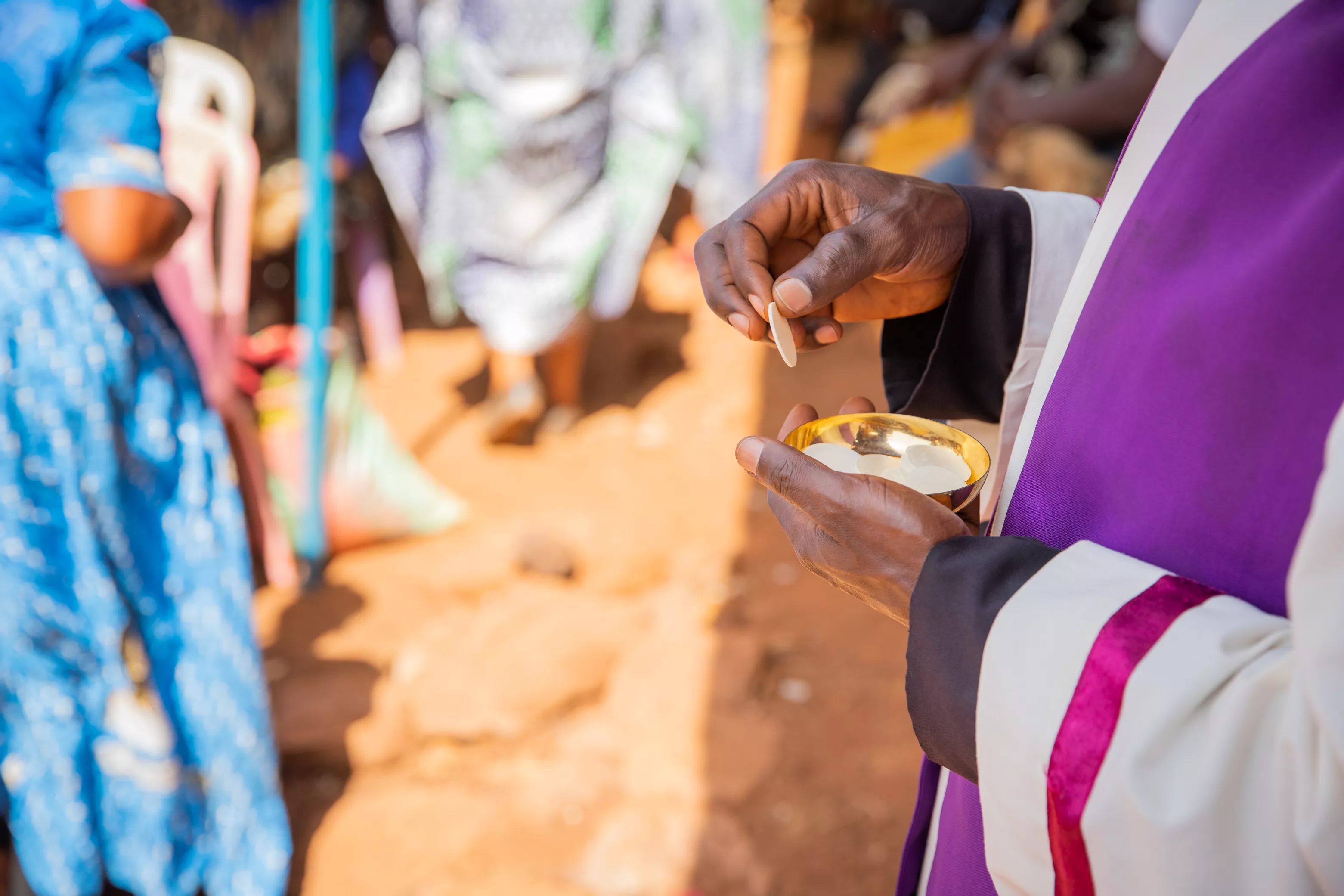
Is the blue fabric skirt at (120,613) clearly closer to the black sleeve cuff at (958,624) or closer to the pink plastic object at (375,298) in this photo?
the black sleeve cuff at (958,624)

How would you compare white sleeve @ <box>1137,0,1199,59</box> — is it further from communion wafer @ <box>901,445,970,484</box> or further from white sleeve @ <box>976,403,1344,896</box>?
white sleeve @ <box>976,403,1344,896</box>

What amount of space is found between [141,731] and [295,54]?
3.47 m

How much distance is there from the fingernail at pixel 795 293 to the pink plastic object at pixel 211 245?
2.12 m

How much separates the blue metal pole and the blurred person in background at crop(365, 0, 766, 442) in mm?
Result: 733

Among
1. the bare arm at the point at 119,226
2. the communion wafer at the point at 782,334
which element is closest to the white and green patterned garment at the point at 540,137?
the bare arm at the point at 119,226

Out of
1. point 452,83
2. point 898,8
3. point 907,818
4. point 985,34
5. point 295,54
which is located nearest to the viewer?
point 907,818

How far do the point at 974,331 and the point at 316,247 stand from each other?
7.71ft

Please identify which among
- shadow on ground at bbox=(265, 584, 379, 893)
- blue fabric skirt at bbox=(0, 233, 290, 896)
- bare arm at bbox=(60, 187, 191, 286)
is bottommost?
shadow on ground at bbox=(265, 584, 379, 893)

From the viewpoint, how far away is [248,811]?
1932 mm

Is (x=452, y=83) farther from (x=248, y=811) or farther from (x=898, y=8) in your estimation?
(x=898, y=8)

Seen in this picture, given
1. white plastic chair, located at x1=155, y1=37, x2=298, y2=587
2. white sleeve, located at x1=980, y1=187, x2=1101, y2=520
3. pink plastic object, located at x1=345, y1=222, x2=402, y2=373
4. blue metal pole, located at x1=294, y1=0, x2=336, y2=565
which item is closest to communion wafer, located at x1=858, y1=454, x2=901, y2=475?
white sleeve, located at x1=980, y1=187, x2=1101, y2=520

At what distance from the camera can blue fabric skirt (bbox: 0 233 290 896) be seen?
157 cm

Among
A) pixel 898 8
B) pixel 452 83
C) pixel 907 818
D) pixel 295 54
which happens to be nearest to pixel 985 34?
pixel 898 8

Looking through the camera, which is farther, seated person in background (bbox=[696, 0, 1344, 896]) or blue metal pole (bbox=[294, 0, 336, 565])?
blue metal pole (bbox=[294, 0, 336, 565])
